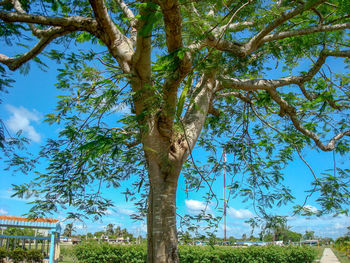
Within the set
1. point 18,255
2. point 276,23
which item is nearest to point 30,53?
point 276,23

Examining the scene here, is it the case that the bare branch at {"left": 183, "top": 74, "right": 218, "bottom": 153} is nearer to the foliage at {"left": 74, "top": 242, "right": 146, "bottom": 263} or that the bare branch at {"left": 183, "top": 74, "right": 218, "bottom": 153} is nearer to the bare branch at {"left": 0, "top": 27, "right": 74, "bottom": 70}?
the bare branch at {"left": 0, "top": 27, "right": 74, "bottom": 70}

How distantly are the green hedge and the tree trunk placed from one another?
323 inches

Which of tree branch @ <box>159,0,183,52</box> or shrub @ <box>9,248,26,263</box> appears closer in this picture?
tree branch @ <box>159,0,183,52</box>

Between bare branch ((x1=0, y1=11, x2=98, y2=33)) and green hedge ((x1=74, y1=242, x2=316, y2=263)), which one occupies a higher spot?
bare branch ((x1=0, y1=11, x2=98, y2=33))

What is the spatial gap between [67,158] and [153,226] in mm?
1581

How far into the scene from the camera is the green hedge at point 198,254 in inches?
429

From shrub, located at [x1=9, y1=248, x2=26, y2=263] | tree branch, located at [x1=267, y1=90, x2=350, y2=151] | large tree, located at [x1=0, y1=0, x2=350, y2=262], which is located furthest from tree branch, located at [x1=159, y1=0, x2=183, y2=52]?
shrub, located at [x1=9, y1=248, x2=26, y2=263]

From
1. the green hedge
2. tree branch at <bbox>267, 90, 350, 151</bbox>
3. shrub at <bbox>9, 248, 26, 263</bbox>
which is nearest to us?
tree branch at <bbox>267, 90, 350, 151</bbox>

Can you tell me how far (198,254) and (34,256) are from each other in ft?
23.5

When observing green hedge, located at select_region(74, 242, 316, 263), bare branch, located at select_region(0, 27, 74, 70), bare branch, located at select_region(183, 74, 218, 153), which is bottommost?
green hedge, located at select_region(74, 242, 316, 263)

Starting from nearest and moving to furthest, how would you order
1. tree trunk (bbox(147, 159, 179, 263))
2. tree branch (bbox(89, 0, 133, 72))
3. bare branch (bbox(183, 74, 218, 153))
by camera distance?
tree trunk (bbox(147, 159, 179, 263))
tree branch (bbox(89, 0, 133, 72))
bare branch (bbox(183, 74, 218, 153))

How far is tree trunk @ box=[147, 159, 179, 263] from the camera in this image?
296 centimetres

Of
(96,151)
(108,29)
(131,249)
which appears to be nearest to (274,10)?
(108,29)

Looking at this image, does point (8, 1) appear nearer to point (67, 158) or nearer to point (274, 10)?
point (67, 158)
